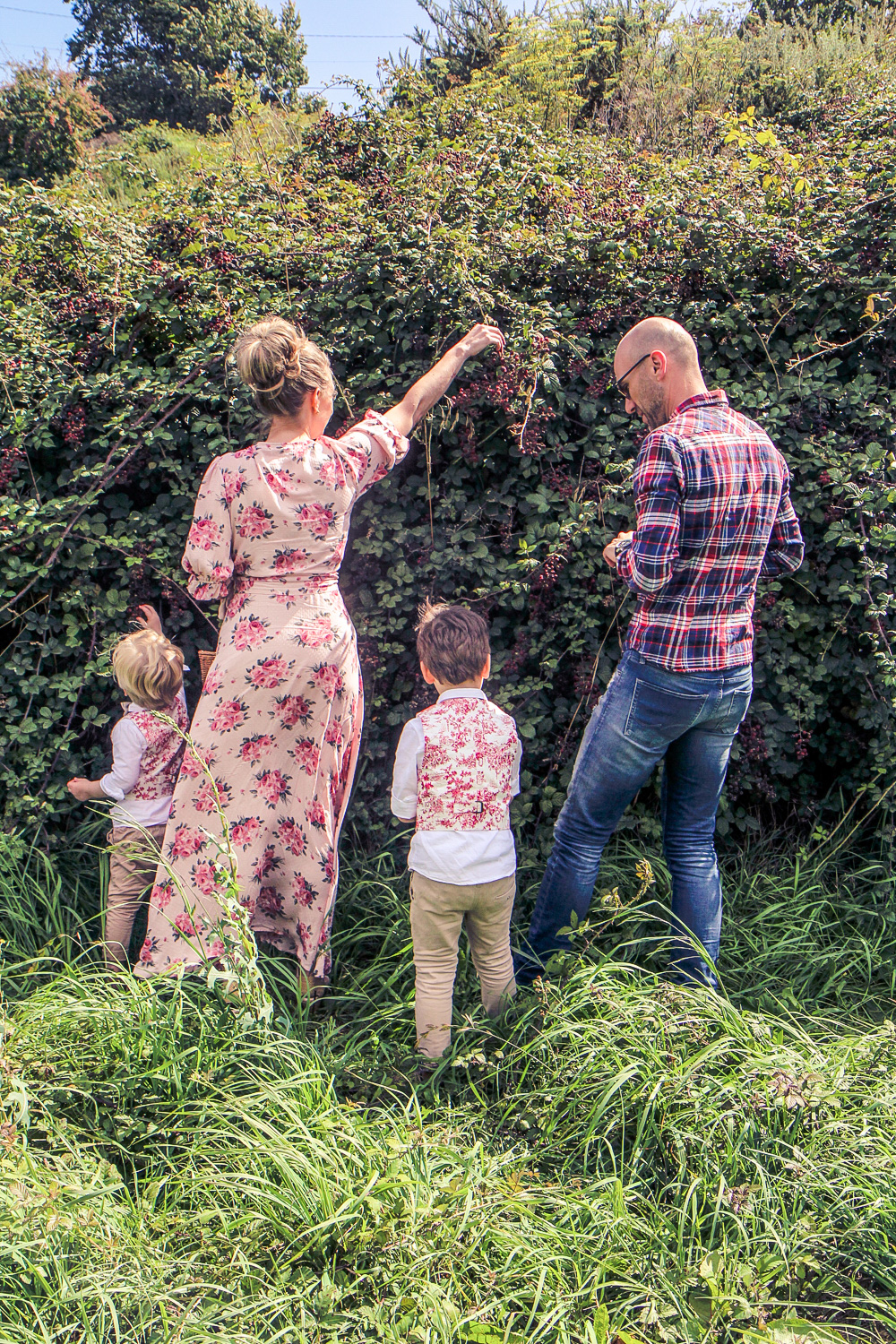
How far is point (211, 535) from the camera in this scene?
262 cm

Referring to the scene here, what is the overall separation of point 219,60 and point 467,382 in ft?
109

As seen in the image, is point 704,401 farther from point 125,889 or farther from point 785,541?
point 125,889

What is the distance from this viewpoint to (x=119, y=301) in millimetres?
3527

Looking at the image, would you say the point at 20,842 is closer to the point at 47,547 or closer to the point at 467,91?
the point at 47,547

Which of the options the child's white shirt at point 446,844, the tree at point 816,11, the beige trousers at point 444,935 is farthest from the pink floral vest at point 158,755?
the tree at point 816,11

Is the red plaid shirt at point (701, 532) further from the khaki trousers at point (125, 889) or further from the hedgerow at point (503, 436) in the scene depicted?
the khaki trousers at point (125, 889)

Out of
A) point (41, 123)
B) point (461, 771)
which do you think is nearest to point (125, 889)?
point (461, 771)

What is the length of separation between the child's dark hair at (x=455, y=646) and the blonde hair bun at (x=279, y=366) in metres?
0.75

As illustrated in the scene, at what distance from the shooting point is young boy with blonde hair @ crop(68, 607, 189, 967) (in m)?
2.99

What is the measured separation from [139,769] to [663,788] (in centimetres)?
169

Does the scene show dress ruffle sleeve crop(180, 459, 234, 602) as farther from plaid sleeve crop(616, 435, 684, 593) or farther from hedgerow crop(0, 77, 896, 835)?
plaid sleeve crop(616, 435, 684, 593)

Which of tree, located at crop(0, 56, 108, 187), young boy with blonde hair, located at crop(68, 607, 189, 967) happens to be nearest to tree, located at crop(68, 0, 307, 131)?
tree, located at crop(0, 56, 108, 187)

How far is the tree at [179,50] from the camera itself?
28.8 metres

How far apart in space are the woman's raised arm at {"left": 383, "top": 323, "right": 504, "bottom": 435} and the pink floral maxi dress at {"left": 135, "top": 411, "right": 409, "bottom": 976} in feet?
0.25
